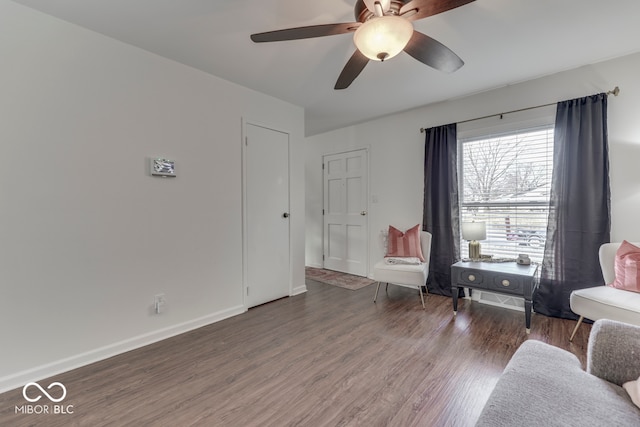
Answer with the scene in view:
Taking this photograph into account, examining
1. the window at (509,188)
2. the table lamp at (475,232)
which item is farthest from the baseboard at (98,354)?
the window at (509,188)

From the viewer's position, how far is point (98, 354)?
2139mm

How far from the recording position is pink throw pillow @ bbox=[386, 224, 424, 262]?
11.5ft

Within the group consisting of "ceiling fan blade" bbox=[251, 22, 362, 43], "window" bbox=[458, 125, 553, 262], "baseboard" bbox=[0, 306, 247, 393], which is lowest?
"baseboard" bbox=[0, 306, 247, 393]

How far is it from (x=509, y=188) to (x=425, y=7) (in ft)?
7.92

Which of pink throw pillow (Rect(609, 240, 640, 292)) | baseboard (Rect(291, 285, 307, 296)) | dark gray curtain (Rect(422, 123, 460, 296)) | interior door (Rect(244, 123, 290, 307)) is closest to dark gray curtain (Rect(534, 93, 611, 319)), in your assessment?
pink throw pillow (Rect(609, 240, 640, 292))

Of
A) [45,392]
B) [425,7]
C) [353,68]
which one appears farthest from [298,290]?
[425,7]

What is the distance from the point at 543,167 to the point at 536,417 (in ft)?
9.20

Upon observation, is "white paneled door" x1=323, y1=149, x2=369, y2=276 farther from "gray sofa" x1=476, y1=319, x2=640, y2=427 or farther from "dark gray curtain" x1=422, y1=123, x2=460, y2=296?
"gray sofa" x1=476, y1=319, x2=640, y2=427

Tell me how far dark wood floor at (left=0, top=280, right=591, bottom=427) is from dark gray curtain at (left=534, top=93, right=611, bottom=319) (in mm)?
388

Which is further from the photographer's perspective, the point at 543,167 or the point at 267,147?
the point at 267,147

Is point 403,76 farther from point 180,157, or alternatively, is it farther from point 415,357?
point 415,357

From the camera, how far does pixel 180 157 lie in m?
2.61

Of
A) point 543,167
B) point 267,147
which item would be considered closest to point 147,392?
point 267,147

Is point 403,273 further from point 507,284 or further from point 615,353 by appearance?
point 615,353
